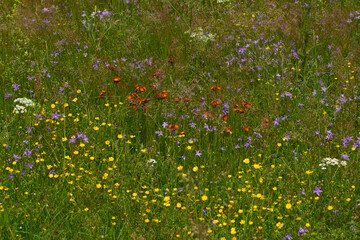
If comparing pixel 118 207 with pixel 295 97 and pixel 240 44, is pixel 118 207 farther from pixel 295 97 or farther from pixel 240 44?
pixel 240 44

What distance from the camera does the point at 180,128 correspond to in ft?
11.6

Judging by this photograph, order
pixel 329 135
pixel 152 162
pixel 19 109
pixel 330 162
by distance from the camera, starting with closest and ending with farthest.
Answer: pixel 330 162, pixel 152 162, pixel 329 135, pixel 19 109

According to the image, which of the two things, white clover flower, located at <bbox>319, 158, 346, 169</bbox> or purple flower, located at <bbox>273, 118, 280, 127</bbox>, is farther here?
purple flower, located at <bbox>273, 118, 280, 127</bbox>

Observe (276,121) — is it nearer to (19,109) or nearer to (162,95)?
(162,95)

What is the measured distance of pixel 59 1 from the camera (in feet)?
19.8

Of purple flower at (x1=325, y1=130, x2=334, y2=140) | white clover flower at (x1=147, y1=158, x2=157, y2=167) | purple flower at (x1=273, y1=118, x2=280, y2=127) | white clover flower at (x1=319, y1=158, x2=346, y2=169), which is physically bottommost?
white clover flower at (x1=147, y1=158, x2=157, y2=167)

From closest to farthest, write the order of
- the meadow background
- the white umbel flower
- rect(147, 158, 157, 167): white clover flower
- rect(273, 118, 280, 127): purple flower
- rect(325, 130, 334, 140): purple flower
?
the meadow background, the white umbel flower, rect(147, 158, 157, 167): white clover flower, rect(325, 130, 334, 140): purple flower, rect(273, 118, 280, 127): purple flower

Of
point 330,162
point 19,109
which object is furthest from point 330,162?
point 19,109

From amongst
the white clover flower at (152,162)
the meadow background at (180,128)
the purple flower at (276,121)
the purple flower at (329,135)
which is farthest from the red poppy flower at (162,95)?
the purple flower at (329,135)

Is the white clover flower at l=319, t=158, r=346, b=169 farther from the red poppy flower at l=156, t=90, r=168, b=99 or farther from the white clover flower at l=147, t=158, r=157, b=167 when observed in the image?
the red poppy flower at l=156, t=90, r=168, b=99

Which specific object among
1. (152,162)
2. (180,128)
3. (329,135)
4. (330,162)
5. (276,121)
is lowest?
(152,162)

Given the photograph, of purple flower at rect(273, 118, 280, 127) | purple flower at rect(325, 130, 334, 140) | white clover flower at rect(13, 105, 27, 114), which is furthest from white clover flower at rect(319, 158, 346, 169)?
white clover flower at rect(13, 105, 27, 114)

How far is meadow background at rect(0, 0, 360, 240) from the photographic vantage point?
98.8 inches

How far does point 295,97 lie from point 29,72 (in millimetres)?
2937
